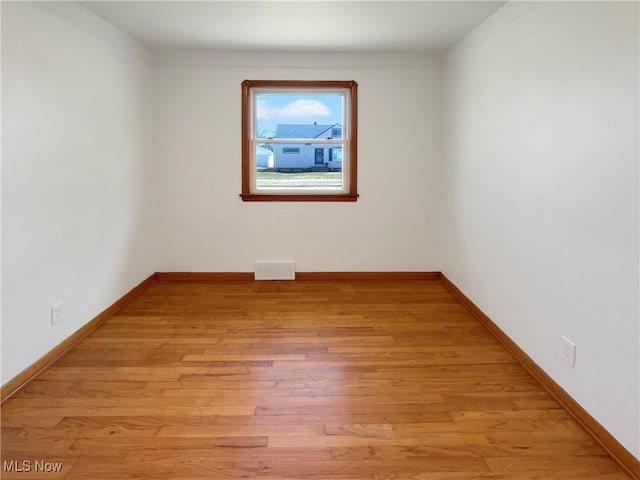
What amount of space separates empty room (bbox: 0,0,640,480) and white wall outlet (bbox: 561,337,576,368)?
21 millimetres

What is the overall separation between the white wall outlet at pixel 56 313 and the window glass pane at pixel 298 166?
2.40 meters

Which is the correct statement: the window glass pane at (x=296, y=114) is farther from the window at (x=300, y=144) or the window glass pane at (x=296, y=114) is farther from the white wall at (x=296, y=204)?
the white wall at (x=296, y=204)

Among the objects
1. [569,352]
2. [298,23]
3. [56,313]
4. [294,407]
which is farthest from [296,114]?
[569,352]

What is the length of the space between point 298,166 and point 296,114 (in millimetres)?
541

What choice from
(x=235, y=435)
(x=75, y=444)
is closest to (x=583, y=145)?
(x=235, y=435)

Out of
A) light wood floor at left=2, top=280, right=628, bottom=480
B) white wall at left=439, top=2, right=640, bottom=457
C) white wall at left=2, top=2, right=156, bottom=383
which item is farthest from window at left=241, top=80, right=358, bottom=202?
light wood floor at left=2, top=280, right=628, bottom=480

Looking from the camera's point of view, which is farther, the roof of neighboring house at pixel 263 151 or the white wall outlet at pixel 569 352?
the roof of neighboring house at pixel 263 151

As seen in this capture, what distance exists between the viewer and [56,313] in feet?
9.43

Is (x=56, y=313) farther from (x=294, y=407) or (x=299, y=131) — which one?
(x=299, y=131)

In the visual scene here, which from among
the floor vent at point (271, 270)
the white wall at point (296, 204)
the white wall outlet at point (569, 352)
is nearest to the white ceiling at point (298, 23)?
the white wall at point (296, 204)

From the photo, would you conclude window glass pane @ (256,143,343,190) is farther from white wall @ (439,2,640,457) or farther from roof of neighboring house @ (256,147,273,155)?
white wall @ (439,2,640,457)

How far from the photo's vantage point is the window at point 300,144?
185 inches

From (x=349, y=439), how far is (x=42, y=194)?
221 centimetres

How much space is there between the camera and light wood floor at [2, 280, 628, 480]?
1.91 m
